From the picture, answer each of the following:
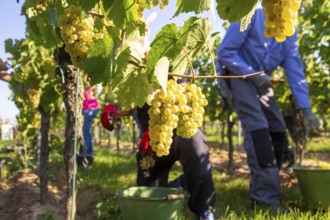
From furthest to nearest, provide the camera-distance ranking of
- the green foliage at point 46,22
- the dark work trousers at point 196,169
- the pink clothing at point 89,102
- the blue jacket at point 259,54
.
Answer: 1. the pink clothing at point 89,102
2. the blue jacket at point 259,54
3. the dark work trousers at point 196,169
4. the green foliage at point 46,22

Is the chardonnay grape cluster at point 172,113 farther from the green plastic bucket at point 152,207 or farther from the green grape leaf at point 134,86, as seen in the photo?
the green plastic bucket at point 152,207

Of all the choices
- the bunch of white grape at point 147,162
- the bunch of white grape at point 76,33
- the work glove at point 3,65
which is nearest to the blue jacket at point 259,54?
the bunch of white grape at point 147,162

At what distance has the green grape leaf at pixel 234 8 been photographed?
0.89 metres

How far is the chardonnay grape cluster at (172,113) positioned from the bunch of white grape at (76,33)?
43cm

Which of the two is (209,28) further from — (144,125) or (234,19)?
(144,125)

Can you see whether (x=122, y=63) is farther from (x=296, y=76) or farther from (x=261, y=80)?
(x=296, y=76)

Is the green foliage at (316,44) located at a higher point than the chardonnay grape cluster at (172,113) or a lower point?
higher

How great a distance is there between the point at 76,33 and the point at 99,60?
251 millimetres

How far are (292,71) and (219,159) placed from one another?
15.4 feet

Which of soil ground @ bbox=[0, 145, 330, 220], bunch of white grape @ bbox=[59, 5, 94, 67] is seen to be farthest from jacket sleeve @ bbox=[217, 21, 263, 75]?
bunch of white grape @ bbox=[59, 5, 94, 67]

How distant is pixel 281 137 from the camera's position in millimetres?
3803

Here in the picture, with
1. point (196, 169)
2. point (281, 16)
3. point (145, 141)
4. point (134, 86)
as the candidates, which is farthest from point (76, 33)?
point (196, 169)

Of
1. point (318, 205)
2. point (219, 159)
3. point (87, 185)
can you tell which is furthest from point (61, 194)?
point (219, 159)

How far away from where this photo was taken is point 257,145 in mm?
3246
